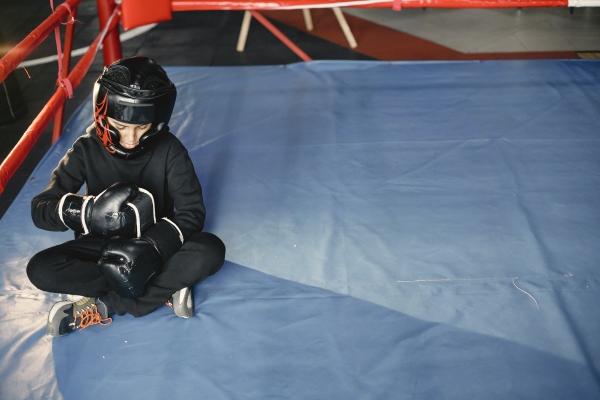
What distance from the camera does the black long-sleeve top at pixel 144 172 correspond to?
2.10 metres

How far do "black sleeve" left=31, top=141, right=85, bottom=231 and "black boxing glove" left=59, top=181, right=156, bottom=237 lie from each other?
0.18 feet

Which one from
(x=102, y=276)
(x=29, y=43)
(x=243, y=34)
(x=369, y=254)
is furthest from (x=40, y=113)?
(x=243, y=34)

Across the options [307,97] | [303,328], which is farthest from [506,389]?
[307,97]

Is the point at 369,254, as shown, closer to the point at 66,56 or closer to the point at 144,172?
the point at 144,172

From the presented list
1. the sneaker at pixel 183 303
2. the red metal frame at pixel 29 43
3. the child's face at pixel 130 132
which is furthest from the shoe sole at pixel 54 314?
the red metal frame at pixel 29 43

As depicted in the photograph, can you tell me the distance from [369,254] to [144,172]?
2.96 feet

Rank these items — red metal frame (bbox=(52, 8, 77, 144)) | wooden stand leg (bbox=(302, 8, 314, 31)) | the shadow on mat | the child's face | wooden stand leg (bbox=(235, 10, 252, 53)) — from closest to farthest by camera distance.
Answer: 1. the shadow on mat
2. the child's face
3. red metal frame (bbox=(52, 8, 77, 144))
4. wooden stand leg (bbox=(235, 10, 252, 53))
5. wooden stand leg (bbox=(302, 8, 314, 31))

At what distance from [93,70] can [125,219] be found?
264cm

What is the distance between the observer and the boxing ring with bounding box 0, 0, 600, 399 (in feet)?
6.18

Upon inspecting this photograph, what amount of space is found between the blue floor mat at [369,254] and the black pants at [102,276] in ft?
0.27

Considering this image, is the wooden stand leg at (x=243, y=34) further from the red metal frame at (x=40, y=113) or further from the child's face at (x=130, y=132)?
the child's face at (x=130, y=132)

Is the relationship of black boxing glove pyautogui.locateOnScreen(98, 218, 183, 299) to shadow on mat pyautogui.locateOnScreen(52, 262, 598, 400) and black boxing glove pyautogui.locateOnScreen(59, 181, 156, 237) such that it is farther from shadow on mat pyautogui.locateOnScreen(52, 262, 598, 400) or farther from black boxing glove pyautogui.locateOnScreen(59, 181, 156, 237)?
shadow on mat pyautogui.locateOnScreen(52, 262, 598, 400)

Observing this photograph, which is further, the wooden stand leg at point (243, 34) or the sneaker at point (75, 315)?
the wooden stand leg at point (243, 34)

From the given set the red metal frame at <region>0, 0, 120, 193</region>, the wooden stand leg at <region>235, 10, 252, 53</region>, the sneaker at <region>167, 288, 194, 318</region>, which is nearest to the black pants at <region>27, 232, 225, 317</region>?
the sneaker at <region>167, 288, 194, 318</region>
